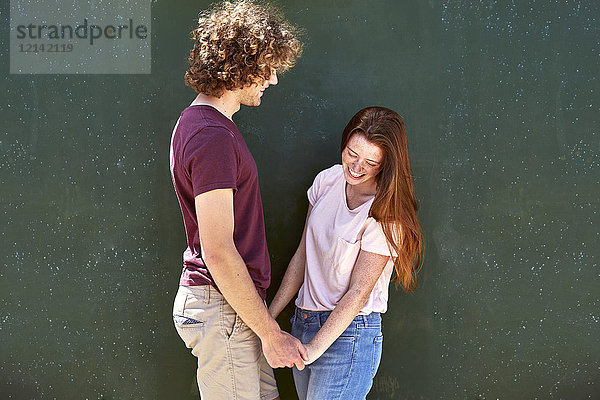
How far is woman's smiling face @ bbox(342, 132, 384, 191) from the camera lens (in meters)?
2.04

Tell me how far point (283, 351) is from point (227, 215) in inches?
20.1

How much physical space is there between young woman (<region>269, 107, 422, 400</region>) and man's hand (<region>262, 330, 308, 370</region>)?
0.05 m

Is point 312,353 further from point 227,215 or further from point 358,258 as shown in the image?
point 227,215

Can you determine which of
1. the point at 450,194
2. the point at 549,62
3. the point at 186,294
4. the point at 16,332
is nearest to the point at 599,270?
the point at 450,194

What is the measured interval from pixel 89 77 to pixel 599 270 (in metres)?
2.37

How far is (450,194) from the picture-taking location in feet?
8.52

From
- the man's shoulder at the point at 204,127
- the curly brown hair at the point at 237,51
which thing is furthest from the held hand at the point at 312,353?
the curly brown hair at the point at 237,51

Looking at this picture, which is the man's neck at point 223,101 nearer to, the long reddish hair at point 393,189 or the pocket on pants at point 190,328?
the long reddish hair at point 393,189

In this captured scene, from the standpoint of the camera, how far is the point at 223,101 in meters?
1.86

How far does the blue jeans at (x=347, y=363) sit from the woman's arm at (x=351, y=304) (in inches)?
2.3

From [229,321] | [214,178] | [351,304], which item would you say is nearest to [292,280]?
[351,304]

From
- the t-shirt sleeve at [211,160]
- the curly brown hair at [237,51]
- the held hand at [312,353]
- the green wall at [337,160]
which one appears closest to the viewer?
the t-shirt sleeve at [211,160]

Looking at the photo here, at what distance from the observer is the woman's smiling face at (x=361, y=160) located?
2041mm

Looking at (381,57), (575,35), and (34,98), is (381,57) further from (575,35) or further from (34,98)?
(34,98)
